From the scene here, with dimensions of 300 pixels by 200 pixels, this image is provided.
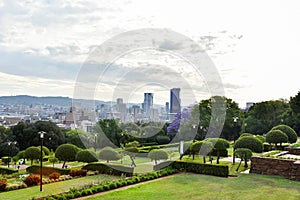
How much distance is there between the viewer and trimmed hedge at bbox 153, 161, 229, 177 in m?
14.2

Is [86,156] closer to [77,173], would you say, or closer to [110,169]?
[77,173]

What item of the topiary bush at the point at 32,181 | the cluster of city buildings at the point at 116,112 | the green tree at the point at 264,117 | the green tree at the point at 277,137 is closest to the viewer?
the topiary bush at the point at 32,181

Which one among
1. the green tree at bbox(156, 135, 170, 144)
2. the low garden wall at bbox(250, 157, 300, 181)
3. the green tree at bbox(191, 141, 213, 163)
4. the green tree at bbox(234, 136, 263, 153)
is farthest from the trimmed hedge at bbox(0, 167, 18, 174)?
the green tree at bbox(156, 135, 170, 144)

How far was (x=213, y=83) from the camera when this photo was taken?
65.3 feet

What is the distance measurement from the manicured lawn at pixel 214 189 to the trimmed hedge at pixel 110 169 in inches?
90.8

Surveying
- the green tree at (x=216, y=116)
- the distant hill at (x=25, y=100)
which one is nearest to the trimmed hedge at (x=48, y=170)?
the green tree at (x=216, y=116)

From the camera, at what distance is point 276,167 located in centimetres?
1415

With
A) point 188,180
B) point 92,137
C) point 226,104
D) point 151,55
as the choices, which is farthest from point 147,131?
point 188,180

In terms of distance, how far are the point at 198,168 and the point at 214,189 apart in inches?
140

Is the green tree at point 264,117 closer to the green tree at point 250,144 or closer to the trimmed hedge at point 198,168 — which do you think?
the green tree at point 250,144

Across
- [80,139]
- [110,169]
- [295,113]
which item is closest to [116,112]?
[110,169]

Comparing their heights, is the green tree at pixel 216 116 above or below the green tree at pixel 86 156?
above

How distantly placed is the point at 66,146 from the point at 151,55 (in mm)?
7071

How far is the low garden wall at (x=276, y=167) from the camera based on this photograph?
43.6 feet
